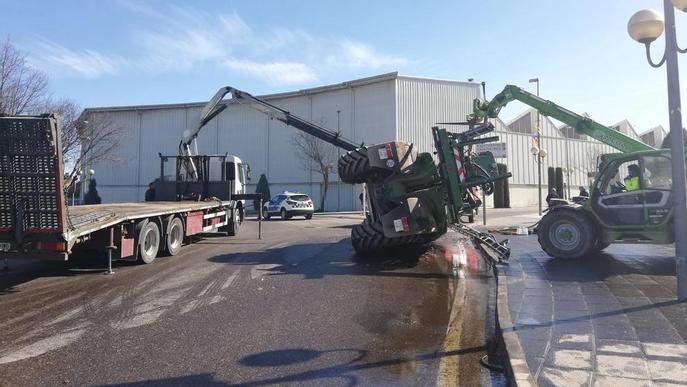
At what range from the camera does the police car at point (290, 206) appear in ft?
102

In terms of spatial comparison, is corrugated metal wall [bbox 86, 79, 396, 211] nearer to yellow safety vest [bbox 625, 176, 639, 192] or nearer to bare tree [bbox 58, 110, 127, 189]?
bare tree [bbox 58, 110, 127, 189]

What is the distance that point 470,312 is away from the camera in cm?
664

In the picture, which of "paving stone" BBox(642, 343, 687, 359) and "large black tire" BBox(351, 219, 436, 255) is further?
"large black tire" BBox(351, 219, 436, 255)

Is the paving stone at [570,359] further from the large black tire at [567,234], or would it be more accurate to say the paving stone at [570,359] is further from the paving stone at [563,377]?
the large black tire at [567,234]

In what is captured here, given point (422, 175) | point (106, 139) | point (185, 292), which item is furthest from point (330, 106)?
point (185, 292)

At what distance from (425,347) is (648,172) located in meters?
6.76

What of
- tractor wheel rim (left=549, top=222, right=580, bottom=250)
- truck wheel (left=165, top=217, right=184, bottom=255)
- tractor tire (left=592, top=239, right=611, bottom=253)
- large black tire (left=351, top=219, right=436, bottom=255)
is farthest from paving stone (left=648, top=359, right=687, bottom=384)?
truck wheel (left=165, top=217, right=184, bottom=255)

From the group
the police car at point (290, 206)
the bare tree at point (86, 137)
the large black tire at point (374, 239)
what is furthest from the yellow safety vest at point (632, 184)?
the bare tree at point (86, 137)

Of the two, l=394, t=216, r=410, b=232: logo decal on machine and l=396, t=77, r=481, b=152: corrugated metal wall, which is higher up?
l=396, t=77, r=481, b=152: corrugated metal wall

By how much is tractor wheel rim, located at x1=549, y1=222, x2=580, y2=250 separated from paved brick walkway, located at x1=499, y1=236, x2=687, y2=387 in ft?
1.77

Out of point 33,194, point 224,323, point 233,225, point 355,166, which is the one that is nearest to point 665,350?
point 224,323

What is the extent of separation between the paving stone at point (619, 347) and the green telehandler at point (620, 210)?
18.2 ft

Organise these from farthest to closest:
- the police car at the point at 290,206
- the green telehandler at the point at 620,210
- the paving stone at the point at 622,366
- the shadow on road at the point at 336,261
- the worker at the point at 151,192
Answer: the police car at the point at 290,206 → the worker at the point at 151,192 → the shadow on road at the point at 336,261 → the green telehandler at the point at 620,210 → the paving stone at the point at 622,366

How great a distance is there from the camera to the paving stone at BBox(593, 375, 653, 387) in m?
3.80
